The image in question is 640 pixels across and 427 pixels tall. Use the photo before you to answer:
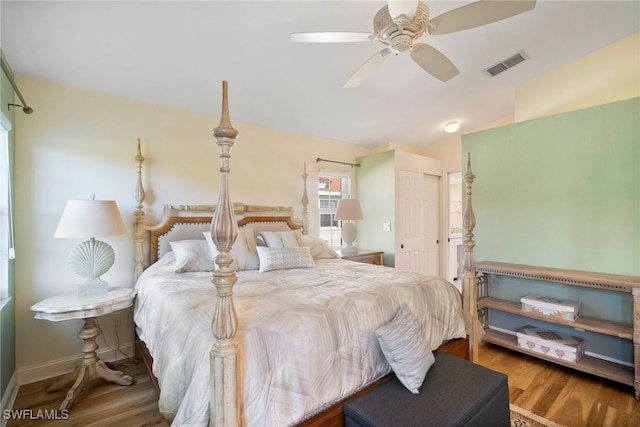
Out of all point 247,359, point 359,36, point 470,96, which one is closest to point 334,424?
point 247,359

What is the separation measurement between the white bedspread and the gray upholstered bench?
0.12 m

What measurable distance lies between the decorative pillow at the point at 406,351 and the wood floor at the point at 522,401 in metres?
1.22

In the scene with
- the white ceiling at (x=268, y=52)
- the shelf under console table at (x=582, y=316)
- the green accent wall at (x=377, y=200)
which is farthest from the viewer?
the green accent wall at (x=377, y=200)

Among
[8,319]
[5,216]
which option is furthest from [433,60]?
[8,319]

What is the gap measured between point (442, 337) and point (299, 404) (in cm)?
123

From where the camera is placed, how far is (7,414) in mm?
1965

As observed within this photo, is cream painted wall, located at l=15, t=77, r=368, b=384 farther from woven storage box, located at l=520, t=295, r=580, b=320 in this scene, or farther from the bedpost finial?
woven storage box, located at l=520, t=295, r=580, b=320

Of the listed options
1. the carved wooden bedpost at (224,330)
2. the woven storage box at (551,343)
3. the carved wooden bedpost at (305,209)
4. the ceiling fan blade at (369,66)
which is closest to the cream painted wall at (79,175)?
the carved wooden bedpost at (305,209)

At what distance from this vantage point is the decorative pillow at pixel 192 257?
2.56 meters

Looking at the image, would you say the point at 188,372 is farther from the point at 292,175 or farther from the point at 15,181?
the point at 292,175

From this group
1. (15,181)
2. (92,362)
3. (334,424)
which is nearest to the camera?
(334,424)

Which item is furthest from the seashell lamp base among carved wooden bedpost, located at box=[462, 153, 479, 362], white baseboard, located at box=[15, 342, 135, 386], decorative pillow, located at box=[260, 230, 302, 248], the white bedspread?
carved wooden bedpost, located at box=[462, 153, 479, 362]

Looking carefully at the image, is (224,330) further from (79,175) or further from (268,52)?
(79,175)

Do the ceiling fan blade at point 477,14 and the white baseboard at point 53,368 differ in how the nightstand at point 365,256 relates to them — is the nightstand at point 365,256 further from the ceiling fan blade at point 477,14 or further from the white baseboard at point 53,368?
the ceiling fan blade at point 477,14
